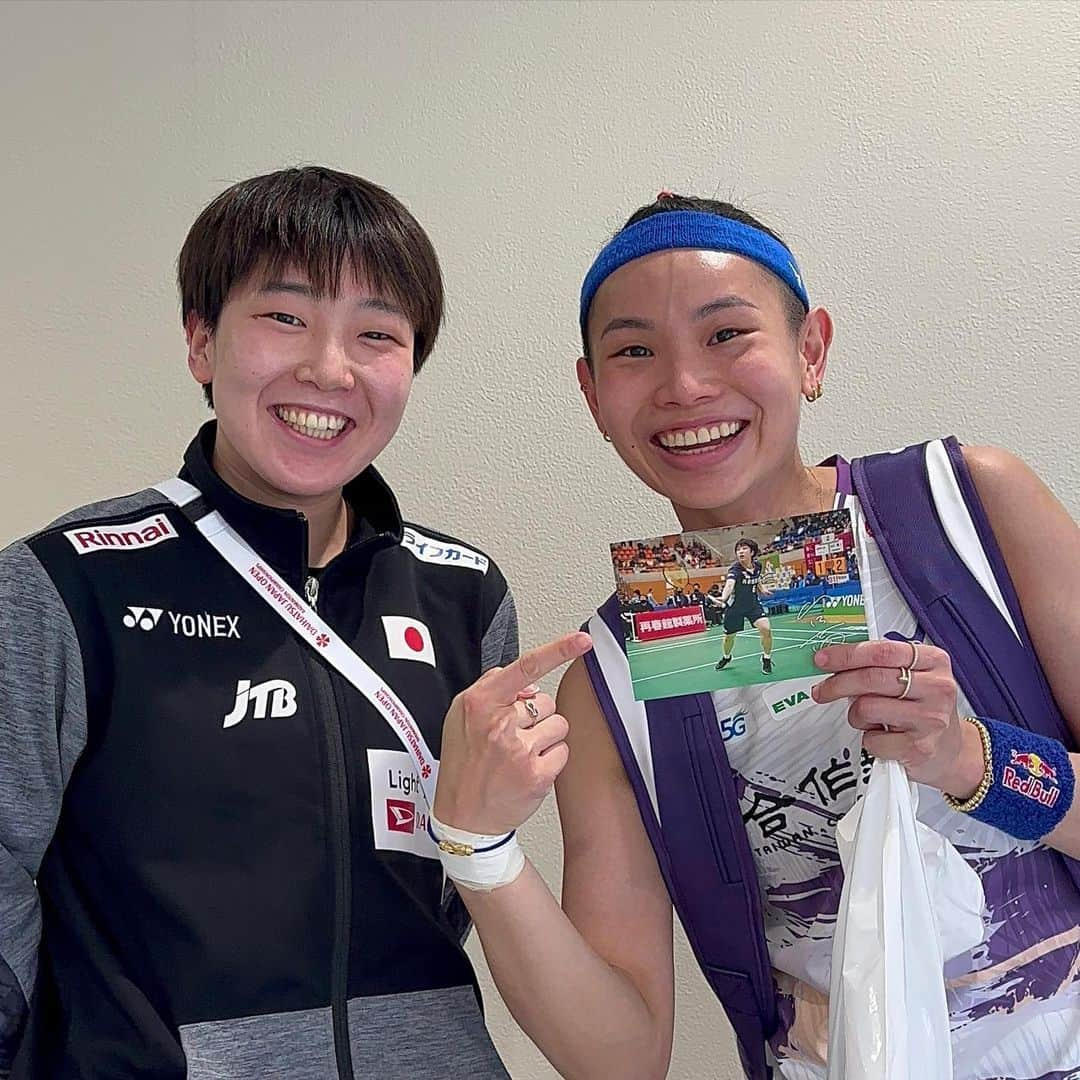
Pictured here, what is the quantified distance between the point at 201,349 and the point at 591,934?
25.9 inches

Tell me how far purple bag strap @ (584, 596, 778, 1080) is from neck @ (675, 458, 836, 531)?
0.19 meters

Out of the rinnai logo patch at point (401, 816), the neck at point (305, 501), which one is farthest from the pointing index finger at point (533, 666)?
the neck at point (305, 501)

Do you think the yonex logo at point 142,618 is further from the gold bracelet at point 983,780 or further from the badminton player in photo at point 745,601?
the gold bracelet at point 983,780

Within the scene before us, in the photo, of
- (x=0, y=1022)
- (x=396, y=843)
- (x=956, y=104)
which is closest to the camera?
(x=0, y=1022)

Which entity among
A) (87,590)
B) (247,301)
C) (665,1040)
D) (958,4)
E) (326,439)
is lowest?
(665,1040)

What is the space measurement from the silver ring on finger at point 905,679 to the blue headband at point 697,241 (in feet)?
1.38

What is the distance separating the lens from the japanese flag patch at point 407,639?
1.08m

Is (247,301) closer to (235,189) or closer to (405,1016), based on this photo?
(235,189)

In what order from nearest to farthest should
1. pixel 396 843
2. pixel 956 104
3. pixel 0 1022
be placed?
pixel 0 1022
pixel 396 843
pixel 956 104

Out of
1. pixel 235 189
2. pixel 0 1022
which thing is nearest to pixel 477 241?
pixel 235 189

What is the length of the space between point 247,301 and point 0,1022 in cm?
63

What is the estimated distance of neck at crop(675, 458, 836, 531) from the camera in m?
1.13

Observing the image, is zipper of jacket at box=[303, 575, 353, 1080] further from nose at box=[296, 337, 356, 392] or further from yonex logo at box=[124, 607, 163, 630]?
nose at box=[296, 337, 356, 392]

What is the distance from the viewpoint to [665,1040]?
105cm
